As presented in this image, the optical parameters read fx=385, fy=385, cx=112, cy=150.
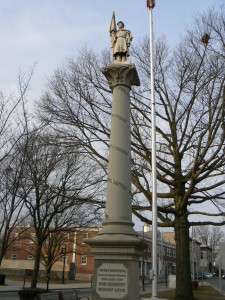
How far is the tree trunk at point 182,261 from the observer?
18.5 m

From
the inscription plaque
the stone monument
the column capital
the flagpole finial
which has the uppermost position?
the flagpole finial

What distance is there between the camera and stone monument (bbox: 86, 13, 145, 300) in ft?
29.9

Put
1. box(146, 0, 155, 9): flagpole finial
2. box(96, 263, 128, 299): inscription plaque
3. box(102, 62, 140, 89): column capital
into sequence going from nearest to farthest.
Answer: box(96, 263, 128, 299): inscription plaque → box(102, 62, 140, 89): column capital → box(146, 0, 155, 9): flagpole finial

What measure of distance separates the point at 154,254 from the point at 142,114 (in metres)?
10.0

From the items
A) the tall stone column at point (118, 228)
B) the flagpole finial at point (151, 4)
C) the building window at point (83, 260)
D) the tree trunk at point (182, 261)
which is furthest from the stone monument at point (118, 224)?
the building window at point (83, 260)

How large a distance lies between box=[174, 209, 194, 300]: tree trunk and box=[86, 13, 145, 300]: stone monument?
9.70 meters

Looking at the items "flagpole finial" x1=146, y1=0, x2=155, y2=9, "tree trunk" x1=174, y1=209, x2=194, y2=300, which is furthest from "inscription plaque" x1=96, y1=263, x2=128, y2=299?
"flagpole finial" x1=146, y1=0, x2=155, y2=9

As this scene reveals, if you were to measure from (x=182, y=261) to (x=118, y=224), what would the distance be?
10.4 meters

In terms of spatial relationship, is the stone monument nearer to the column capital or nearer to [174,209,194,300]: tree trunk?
the column capital

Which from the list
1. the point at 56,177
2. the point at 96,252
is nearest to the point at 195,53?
the point at 56,177

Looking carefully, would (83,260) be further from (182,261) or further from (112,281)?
(112,281)

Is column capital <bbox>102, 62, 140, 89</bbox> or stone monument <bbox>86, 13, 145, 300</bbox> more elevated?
column capital <bbox>102, 62, 140, 89</bbox>

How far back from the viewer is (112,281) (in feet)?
29.9

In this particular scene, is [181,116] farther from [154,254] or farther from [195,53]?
[154,254]
